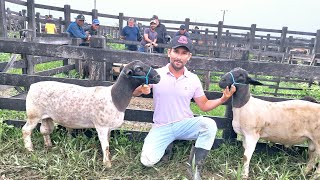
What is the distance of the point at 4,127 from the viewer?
4.43 meters

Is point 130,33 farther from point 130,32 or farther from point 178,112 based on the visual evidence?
point 178,112

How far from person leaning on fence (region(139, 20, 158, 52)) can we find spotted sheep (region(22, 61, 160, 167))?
6220 millimetres

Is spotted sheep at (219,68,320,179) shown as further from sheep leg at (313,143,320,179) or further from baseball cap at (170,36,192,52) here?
baseball cap at (170,36,192,52)

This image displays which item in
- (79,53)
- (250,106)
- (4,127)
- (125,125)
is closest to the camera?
(250,106)

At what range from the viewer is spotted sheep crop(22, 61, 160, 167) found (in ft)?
12.1

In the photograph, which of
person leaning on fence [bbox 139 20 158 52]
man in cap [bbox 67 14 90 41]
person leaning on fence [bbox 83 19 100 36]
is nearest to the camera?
man in cap [bbox 67 14 90 41]

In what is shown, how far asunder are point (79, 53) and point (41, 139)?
140cm

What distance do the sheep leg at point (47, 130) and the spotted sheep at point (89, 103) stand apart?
4 centimetres

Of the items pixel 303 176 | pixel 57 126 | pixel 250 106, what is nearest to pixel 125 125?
pixel 57 126

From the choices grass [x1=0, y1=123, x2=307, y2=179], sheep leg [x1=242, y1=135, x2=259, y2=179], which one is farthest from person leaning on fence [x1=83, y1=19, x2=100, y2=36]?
sheep leg [x1=242, y1=135, x2=259, y2=179]

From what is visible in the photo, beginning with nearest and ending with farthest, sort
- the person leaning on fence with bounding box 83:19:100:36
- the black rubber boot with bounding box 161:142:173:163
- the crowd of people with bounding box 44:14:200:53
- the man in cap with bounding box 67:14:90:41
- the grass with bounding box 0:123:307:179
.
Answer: the grass with bounding box 0:123:307:179 < the black rubber boot with bounding box 161:142:173:163 < the man in cap with bounding box 67:14:90:41 < the crowd of people with bounding box 44:14:200:53 < the person leaning on fence with bounding box 83:19:100:36

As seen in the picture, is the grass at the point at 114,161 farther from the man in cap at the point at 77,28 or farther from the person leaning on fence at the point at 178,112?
the man in cap at the point at 77,28

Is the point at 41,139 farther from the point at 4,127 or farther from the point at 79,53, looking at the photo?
the point at 79,53

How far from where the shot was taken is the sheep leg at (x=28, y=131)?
13.2 ft
